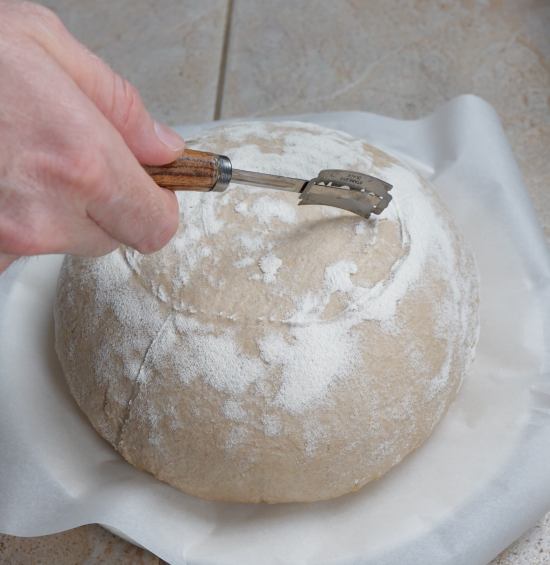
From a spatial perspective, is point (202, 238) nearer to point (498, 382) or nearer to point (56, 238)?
point (56, 238)

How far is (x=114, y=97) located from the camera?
0.57 m

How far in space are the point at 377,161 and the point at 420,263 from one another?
0.64ft

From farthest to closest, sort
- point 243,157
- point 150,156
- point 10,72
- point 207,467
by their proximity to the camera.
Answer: point 243,157 < point 207,467 < point 150,156 < point 10,72

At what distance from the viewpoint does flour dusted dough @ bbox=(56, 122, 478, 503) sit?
2.44 feet

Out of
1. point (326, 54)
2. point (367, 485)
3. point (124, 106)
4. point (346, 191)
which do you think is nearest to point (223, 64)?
point (326, 54)

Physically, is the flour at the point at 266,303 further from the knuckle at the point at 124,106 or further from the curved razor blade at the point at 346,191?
the knuckle at the point at 124,106

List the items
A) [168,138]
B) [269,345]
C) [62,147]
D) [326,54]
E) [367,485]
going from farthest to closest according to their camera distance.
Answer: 1. [326,54]
2. [367,485]
3. [269,345]
4. [168,138]
5. [62,147]

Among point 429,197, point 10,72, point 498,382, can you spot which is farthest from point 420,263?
point 10,72

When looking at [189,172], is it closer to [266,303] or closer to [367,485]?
[266,303]

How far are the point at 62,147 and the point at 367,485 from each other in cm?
62

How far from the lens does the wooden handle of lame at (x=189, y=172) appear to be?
643 mm

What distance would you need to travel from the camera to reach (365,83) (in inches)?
57.6

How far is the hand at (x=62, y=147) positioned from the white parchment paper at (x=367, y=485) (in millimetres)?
412

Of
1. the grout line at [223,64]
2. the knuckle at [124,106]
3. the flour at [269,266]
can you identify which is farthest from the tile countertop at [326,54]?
the knuckle at [124,106]
